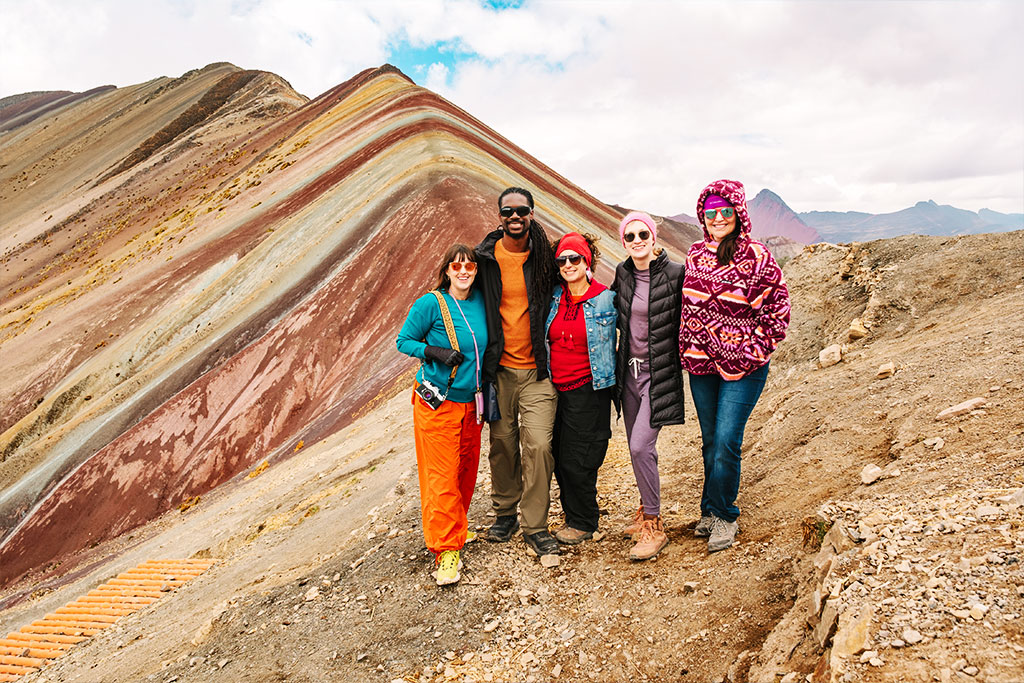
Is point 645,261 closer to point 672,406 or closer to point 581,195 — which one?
point 672,406

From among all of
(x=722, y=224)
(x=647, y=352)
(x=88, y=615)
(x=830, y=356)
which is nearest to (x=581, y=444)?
(x=647, y=352)

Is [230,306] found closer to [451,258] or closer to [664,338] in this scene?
[451,258]

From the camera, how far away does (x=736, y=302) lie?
11.9 feet

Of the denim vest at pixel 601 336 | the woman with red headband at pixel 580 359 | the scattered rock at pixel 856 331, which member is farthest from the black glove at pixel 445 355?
the scattered rock at pixel 856 331

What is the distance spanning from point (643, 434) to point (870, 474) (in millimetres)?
1252

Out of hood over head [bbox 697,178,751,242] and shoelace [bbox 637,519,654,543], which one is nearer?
hood over head [bbox 697,178,751,242]

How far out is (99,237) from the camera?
35.3 meters

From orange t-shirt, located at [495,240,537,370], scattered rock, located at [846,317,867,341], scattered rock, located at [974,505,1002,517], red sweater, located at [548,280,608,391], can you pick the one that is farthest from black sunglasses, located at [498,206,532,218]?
scattered rock, located at [846,317,867,341]

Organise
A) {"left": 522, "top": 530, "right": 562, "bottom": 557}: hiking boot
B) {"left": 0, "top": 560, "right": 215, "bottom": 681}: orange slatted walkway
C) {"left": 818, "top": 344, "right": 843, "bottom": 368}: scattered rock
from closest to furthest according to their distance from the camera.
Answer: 1. {"left": 522, "top": 530, "right": 562, "bottom": 557}: hiking boot
2. {"left": 818, "top": 344, "right": 843, "bottom": 368}: scattered rock
3. {"left": 0, "top": 560, "right": 215, "bottom": 681}: orange slatted walkway

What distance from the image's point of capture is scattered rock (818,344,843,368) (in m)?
6.28

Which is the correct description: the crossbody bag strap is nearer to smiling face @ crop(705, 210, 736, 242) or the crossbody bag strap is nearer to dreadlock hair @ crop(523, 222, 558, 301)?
dreadlock hair @ crop(523, 222, 558, 301)

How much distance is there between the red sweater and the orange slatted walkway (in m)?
5.26

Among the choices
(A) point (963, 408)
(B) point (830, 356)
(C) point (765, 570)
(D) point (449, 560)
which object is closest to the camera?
(C) point (765, 570)

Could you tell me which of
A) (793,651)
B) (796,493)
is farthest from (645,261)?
(793,651)
